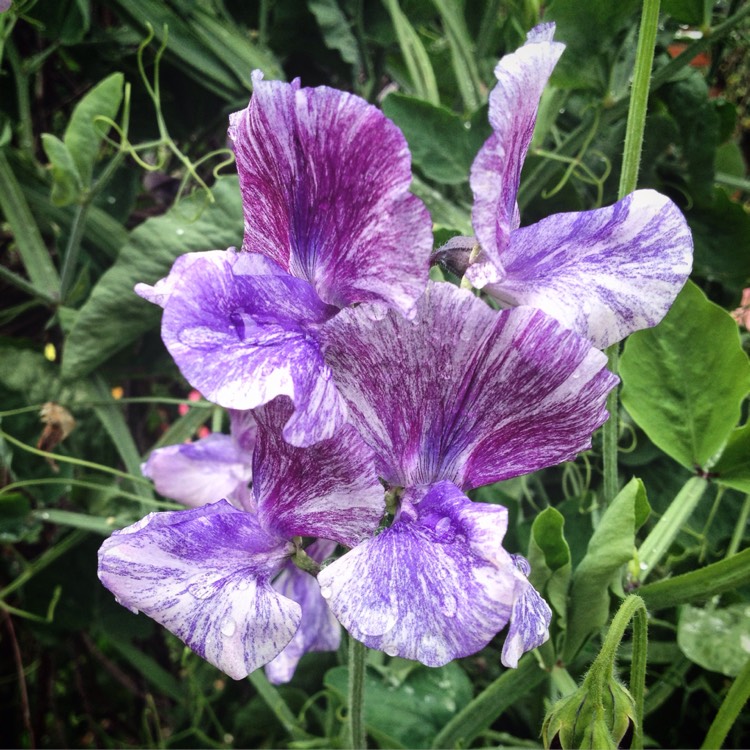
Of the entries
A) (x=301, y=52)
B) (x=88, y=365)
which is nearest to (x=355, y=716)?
(x=88, y=365)

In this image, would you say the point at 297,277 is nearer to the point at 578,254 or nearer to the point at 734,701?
the point at 578,254

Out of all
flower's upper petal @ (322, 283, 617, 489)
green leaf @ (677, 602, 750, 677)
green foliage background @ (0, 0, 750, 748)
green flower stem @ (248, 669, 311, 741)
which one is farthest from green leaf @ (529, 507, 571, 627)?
green flower stem @ (248, 669, 311, 741)

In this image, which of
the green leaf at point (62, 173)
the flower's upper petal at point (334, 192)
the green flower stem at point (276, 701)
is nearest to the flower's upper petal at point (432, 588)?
the flower's upper petal at point (334, 192)

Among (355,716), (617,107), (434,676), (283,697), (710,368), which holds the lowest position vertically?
(283,697)

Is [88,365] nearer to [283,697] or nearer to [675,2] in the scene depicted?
[283,697]

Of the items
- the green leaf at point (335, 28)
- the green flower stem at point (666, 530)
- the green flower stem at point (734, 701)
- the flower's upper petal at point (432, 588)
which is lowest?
the green flower stem at point (734, 701)

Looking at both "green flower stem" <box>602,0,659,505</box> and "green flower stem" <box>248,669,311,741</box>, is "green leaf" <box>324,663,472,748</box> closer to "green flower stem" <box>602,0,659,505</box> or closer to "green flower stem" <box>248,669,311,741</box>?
"green flower stem" <box>248,669,311,741</box>

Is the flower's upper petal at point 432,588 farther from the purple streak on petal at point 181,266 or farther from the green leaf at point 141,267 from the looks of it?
the green leaf at point 141,267
